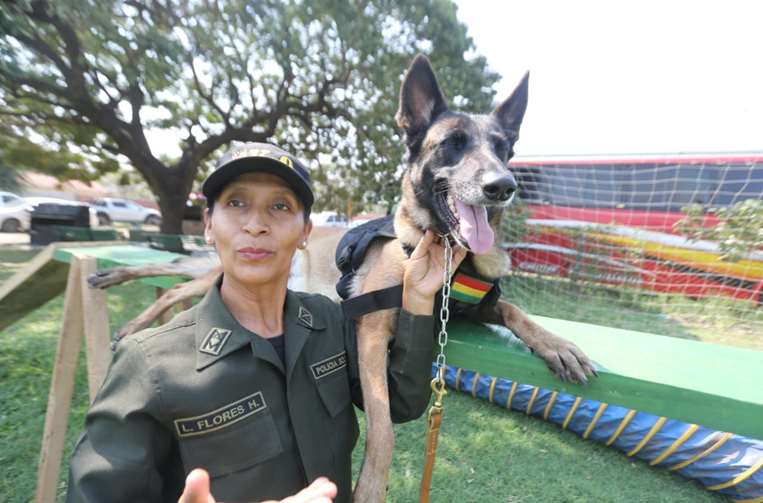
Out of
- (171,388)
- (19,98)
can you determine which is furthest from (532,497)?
(19,98)

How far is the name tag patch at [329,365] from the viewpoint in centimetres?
131

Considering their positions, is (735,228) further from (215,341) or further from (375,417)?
(215,341)

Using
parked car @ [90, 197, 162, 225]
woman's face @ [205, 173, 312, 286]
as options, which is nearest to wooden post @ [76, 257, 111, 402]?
woman's face @ [205, 173, 312, 286]

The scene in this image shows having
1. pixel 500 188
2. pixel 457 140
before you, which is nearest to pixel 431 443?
pixel 500 188

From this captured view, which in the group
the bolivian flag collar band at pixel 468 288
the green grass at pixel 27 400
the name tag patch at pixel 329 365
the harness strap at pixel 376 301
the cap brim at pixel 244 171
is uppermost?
the cap brim at pixel 244 171

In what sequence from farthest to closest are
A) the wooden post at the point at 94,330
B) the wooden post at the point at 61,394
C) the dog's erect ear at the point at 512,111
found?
the wooden post at the point at 94,330 → the wooden post at the point at 61,394 → the dog's erect ear at the point at 512,111

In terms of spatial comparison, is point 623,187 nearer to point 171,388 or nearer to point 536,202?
point 536,202

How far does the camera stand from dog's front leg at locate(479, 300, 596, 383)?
1.30 m

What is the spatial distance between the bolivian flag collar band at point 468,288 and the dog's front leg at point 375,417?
352mm

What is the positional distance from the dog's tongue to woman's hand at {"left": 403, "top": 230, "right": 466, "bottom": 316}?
0.10 m

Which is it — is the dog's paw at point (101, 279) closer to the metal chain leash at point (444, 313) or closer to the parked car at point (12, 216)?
the metal chain leash at point (444, 313)

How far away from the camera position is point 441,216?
1761mm

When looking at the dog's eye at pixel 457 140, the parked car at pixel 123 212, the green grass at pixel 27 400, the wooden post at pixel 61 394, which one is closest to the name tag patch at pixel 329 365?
the dog's eye at pixel 457 140

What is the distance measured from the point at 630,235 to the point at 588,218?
96 centimetres
